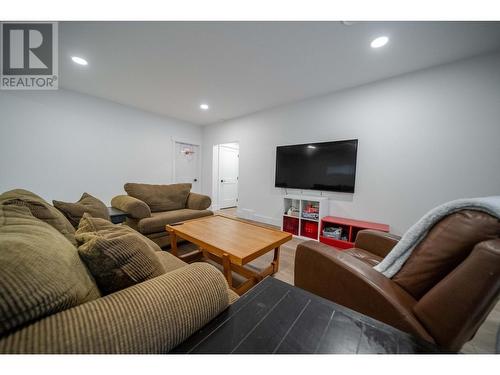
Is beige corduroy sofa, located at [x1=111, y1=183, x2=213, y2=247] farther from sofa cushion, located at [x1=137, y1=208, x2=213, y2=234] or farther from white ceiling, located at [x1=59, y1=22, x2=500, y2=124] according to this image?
white ceiling, located at [x1=59, y1=22, x2=500, y2=124]

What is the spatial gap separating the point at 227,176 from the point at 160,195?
8.48 feet

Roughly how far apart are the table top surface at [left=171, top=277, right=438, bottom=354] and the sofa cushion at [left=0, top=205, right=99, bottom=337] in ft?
1.11

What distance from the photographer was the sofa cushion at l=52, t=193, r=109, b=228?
1.45 meters

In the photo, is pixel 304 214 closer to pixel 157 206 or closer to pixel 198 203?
pixel 198 203

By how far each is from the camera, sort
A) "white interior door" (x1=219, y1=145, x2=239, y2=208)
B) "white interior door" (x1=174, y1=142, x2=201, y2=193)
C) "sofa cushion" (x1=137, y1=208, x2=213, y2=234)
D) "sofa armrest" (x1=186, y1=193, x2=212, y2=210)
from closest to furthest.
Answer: "sofa cushion" (x1=137, y1=208, x2=213, y2=234)
"sofa armrest" (x1=186, y1=193, x2=212, y2=210)
"white interior door" (x1=174, y1=142, x2=201, y2=193)
"white interior door" (x1=219, y1=145, x2=239, y2=208)

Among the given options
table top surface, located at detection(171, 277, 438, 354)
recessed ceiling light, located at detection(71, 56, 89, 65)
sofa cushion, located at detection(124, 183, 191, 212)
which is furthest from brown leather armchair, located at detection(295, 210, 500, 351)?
recessed ceiling light, located at detection(71, 56, 89, 65)

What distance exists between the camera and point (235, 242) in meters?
1.62

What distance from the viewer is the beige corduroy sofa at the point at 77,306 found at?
37cm

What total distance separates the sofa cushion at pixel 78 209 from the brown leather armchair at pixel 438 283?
1946 millimetres

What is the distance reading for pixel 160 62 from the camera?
2143 mm

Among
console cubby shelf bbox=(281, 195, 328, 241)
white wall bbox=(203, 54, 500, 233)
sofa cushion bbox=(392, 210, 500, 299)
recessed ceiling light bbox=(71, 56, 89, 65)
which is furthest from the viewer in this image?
console cubby shelf bbox=(281, 195, 328, 241)

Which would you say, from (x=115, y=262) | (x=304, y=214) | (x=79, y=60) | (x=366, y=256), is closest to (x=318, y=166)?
(x=304, y=214)
